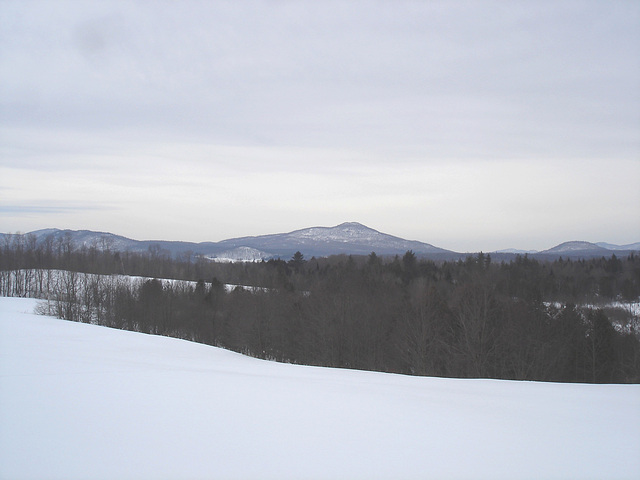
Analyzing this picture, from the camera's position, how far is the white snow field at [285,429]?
15.3ft

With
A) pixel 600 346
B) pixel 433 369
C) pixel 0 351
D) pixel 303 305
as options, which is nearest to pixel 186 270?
pixel 303 305

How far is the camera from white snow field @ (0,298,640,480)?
4.66 m

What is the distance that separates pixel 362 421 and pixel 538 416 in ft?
10.5

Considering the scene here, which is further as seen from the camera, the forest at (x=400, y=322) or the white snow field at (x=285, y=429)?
the forest at (x=400, y=322)

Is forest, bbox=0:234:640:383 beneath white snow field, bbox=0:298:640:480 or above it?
beneath

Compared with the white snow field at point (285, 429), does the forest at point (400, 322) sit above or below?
below

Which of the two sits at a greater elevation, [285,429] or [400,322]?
[285,429]

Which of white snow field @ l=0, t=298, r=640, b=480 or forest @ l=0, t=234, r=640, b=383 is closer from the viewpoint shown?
white snow field @ l=0, t=298, r=640, b=480

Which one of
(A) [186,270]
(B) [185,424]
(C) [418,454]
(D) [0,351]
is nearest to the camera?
(C) [418,454]

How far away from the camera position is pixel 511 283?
5062 cm

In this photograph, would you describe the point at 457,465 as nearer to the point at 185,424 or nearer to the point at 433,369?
the point at 185,424

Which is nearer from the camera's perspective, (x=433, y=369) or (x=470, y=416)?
(x=470, y=416)

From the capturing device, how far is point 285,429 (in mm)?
5762

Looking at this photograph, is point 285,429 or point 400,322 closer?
point 285,429
